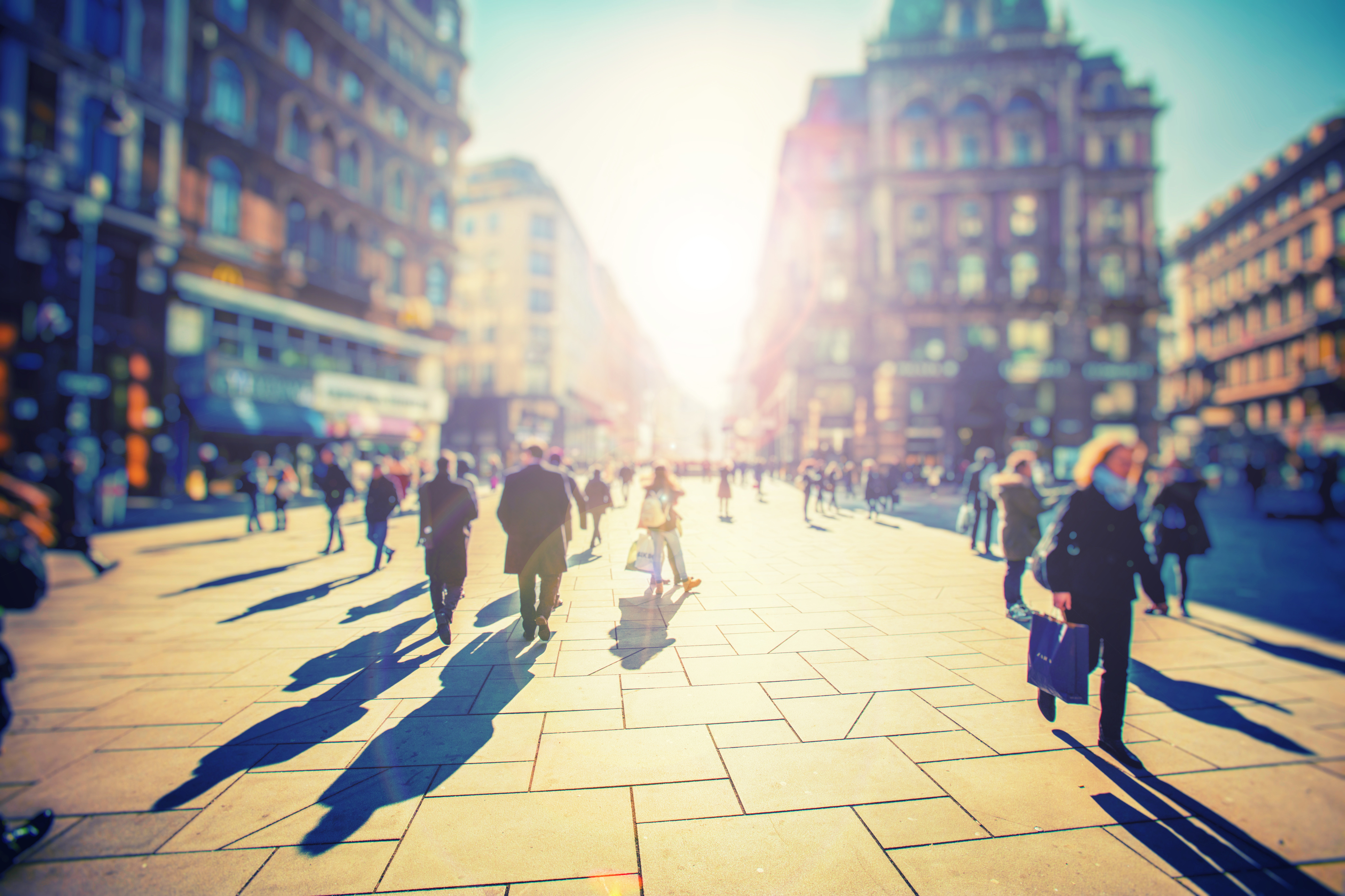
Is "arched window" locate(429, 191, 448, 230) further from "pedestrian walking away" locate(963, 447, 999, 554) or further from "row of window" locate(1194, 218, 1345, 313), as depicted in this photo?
"pedestrian walking away" locate(963, 447, 999, 554)

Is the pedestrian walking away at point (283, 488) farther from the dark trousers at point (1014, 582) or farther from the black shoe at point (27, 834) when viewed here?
the dark trousers at point (1014, 582)

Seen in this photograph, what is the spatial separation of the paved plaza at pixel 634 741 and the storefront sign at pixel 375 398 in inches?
52.5

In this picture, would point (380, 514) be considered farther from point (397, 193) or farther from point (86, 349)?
point (397, 193)

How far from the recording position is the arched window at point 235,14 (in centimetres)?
414

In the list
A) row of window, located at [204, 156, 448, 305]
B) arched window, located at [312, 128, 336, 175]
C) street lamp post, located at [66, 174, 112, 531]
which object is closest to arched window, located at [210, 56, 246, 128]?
arched window, located at [312, 128, 336, 175]

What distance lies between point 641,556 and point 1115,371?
50865 millimetres

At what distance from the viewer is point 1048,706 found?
3.14 metres

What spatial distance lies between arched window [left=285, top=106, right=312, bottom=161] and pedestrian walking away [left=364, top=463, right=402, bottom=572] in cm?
314

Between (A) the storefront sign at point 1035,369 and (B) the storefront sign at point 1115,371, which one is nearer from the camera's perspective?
(A) the storefront sign at point 1035,369

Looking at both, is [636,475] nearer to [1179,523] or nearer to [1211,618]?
[1211,618]

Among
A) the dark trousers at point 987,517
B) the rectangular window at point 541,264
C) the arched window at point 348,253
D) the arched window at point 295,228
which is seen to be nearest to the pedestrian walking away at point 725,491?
the dark trousers at point 987,517

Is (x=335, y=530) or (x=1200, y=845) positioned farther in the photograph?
(x=335, y=530)

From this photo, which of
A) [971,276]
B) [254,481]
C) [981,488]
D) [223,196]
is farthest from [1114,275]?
[254,481]

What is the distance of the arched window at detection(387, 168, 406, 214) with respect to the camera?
473 centimetres
